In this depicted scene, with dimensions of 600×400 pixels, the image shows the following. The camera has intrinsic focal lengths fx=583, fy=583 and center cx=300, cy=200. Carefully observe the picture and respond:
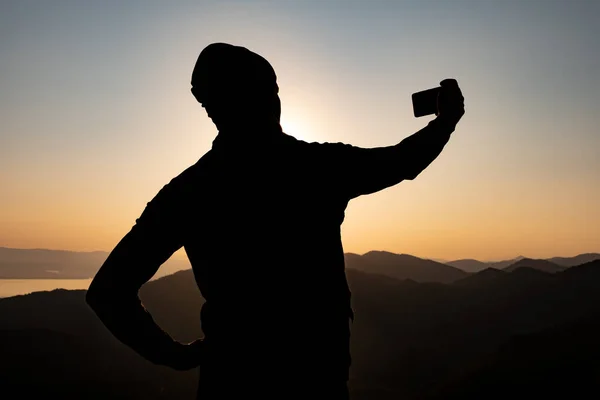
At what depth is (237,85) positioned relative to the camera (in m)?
2.25

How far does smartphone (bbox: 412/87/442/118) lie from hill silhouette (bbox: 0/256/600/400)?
3370 centimetres

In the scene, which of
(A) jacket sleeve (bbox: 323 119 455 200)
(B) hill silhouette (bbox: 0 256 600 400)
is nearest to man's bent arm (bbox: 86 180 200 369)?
(A) jacket sleeve (bbox: 323 119 455 200)

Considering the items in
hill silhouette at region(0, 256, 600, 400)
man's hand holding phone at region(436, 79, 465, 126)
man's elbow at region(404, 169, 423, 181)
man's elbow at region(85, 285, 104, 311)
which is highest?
man's hand holding phone at region(436, 79, 465, 126)

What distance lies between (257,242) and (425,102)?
91 centimetres

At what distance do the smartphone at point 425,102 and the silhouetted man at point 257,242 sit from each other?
0.09 metres

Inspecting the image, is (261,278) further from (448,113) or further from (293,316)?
(448,113)

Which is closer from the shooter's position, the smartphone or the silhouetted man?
the silhouetted man

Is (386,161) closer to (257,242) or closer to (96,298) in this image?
(257,242)

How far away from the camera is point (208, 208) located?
Result: 7.25 feet

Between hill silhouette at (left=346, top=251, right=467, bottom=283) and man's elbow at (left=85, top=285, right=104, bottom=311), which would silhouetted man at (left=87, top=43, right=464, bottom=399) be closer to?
man's elbow at (left=85, top=285, right=104, bottom=311)

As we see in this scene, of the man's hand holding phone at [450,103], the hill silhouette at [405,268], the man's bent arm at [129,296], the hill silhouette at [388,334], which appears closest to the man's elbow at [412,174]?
the man's hand holding phone at [450,103]

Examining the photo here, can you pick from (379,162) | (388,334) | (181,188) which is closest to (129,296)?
(181,188)

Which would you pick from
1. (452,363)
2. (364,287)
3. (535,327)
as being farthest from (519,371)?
(364,287)

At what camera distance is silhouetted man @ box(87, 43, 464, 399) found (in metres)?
2.06
